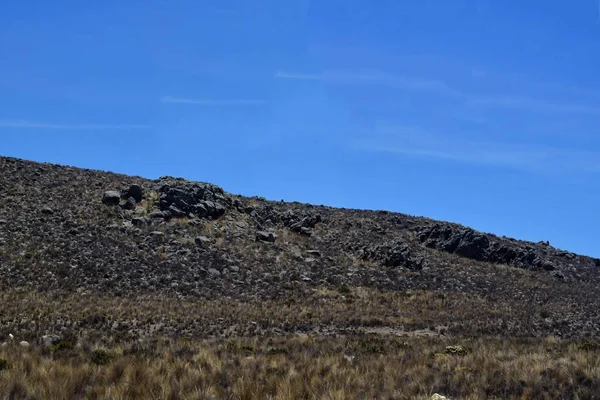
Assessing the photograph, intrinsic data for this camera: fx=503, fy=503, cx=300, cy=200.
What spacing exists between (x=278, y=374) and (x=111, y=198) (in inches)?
1565

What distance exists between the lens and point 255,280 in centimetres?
3928

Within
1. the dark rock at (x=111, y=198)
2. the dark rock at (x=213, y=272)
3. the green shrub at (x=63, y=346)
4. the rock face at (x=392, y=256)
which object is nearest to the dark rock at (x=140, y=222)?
the dark rock at (x=111, y=198)

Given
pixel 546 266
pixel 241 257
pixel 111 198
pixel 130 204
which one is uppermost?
pixel 546 266

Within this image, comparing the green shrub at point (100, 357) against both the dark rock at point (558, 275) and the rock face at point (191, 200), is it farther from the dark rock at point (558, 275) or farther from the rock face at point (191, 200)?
the dark rock at point (558, 275)

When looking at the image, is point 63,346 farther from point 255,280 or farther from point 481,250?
point 481,250

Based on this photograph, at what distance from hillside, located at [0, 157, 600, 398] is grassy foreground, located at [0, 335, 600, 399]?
16 centimetres

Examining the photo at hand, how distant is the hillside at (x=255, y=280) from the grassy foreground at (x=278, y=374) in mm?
157

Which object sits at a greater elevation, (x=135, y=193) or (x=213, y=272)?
(x=135, y=193)

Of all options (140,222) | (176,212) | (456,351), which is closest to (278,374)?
(456,351)

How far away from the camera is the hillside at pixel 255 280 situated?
21219 millimetres

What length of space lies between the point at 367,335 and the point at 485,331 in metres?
7.84

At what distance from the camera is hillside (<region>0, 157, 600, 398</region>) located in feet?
69.6

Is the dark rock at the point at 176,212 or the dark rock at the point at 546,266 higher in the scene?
the dark rock at the point at 546,266

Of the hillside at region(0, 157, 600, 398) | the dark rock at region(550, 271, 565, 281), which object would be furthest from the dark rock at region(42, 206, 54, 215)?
the dark rock at region(550, 271, 565, 281)
